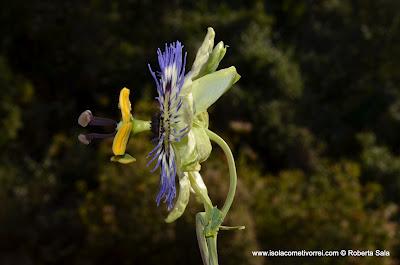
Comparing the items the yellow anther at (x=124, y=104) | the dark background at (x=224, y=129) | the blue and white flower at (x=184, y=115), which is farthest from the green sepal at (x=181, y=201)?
the dark background at (x=224, y=129)

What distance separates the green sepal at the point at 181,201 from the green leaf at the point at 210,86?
9 centimetres

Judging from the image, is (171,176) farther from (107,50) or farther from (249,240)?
(107,50)

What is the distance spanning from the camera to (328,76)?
23.2 ft

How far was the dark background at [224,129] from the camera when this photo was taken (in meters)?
4.08

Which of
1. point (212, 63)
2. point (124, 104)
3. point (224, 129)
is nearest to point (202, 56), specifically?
point (212, 63)

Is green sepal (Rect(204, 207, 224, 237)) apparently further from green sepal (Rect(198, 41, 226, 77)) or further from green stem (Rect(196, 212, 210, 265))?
green sepal (Rect(198, 41, 226, 77))

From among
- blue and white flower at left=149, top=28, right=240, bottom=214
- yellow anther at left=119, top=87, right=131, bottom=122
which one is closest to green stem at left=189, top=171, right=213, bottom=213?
blue and white flower at left=149, top=28, right=240, bottom=214

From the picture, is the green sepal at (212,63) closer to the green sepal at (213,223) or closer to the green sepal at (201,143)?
the green sepal at (201,143)

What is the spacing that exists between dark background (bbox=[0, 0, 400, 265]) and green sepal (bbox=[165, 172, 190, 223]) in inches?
112

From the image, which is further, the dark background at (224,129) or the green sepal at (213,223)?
the dark background at (224,129)

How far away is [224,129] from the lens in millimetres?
5938

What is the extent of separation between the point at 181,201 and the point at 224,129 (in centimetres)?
500

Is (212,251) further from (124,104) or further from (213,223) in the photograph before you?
(124,104)

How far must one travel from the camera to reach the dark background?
161 inches
